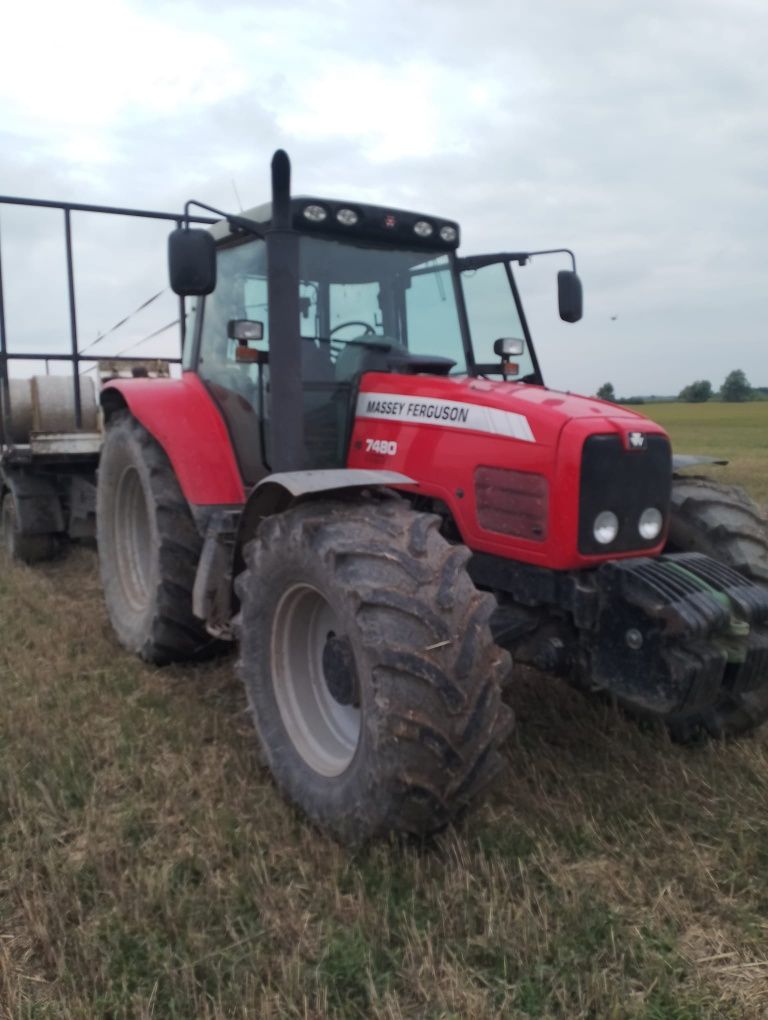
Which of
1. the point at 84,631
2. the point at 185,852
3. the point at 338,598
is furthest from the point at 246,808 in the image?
the point at 84,631

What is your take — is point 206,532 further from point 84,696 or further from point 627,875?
point 627,875

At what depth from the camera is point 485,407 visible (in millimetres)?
3473

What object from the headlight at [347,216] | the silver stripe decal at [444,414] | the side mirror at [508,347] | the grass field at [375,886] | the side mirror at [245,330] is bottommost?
the grass field at [375,886]

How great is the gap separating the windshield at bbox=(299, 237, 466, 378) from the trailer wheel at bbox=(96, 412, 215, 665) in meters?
1.09

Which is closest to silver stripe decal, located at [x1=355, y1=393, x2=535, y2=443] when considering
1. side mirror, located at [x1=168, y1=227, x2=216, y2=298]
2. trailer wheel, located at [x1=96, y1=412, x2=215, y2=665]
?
side mirror, located at [x1=168, y1=227, x2=216, y2=298]

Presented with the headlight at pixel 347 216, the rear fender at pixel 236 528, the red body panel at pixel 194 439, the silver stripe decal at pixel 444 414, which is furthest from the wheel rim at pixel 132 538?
the headlight at pixel 347 216

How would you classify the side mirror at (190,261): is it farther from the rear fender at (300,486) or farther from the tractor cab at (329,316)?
the rear fender at (300,486)

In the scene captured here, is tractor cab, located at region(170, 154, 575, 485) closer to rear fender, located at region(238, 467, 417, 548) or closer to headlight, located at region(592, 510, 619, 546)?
rear fender, located at region(238, 467, 417, 548)

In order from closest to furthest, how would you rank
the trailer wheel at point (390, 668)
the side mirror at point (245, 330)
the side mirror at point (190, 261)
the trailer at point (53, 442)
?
the trailer wheel at point (390, 668)
the side mirror at point (190, 261)
the side mirror at point (245, 330)
the trailer at point (53, 442)

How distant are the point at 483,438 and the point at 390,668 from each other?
1096mm

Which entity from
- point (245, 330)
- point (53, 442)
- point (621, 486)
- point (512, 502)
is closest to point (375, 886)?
point (512, 502)

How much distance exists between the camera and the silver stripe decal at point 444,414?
133 inches

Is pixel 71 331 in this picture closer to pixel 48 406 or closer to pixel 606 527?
pixel 48 406

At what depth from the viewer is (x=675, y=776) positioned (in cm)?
338
